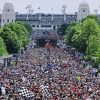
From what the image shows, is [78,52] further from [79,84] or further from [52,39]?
[52,39]

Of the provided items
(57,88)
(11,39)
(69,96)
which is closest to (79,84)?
(57,88)

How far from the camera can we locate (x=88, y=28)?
98.6 metres

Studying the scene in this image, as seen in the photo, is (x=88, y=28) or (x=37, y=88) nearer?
(x=37, y=88)

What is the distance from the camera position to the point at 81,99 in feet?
121

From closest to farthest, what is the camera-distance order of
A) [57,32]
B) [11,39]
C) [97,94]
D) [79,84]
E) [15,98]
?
[15,98]
[97,94]
[79,84]
[11,39]
[57,32]

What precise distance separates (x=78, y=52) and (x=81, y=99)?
64776mm

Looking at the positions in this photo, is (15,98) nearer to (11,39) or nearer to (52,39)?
(11,39)

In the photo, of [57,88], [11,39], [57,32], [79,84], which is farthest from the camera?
[57,32]

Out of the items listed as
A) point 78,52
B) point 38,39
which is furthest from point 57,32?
point 78,52

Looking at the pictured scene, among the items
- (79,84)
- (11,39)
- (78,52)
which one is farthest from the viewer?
(78,52)

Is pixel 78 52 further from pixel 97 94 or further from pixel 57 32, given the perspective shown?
pixel 57 32

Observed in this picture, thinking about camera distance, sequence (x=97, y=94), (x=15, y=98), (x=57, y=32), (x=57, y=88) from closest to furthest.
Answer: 1. (x=15, y=98)
2. (x=97, y=94)
3. (x=57, y=88)
4. (x=57, y=32)

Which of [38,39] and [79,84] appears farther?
[38,39]

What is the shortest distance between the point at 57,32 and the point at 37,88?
15777cm
